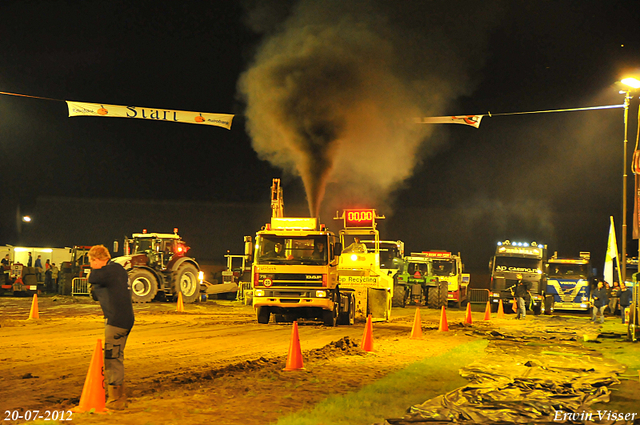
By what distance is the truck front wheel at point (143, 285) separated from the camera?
2377 cm

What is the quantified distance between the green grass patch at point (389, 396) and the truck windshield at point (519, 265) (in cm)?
1937

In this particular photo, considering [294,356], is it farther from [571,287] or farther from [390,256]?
[571,287]

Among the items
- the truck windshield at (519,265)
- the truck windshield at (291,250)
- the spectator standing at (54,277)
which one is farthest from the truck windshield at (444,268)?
the spectator standing at (54,277)

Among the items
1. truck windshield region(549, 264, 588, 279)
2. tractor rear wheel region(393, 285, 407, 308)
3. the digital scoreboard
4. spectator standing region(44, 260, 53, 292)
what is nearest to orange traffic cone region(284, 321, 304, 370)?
the digital scoreboard

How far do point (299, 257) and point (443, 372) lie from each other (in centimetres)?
742

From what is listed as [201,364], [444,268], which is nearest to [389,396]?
[201,364]

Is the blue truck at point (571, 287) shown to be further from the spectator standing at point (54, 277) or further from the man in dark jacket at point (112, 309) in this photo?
the man in dark jacket at point (112, 309)

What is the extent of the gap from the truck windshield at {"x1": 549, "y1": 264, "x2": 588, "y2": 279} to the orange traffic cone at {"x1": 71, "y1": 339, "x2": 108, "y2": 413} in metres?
27.0

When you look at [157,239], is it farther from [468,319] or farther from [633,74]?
[633,74]

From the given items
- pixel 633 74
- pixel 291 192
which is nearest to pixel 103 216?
pixel 291 192

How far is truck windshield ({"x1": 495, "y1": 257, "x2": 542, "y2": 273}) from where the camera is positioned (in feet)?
96.8

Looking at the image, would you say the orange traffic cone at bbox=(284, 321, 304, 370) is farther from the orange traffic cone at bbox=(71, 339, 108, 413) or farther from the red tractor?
the red tractor

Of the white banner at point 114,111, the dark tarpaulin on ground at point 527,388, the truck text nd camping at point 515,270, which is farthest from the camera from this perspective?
the truck text nd camping at point 515,270

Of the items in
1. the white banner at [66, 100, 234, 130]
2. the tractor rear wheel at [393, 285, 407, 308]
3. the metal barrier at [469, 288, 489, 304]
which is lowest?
the metal barrier at [469, 288, 489, 304]
